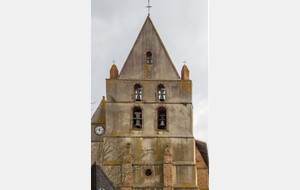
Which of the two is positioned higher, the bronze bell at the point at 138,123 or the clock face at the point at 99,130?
the bronze bell at the point at 138,123

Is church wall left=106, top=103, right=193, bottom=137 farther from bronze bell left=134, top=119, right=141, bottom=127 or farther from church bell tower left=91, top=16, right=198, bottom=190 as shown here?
A: bronze bell left=134, top=119, right=141, bottom=127

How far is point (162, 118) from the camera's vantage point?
727 inches

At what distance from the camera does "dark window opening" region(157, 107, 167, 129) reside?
18.4 m

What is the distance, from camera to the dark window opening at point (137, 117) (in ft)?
59.7

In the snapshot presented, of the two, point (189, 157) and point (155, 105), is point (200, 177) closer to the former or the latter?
point (189, 157)

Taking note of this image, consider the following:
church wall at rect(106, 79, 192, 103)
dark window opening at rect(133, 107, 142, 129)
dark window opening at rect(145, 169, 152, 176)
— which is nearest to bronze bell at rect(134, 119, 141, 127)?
dark window opening at rect(133, 107, 142, 129)

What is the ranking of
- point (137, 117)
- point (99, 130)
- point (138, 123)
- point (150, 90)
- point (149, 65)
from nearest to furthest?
1. point (138, 123)
2. point (137, 117)
3. point (99, 130)
4. point (150, 90)
5. point (149, 65)

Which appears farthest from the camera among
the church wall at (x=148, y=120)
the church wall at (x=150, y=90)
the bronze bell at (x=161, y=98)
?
the bronze bell at (x=161, y=98)

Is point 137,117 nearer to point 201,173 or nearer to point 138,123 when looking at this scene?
point 138,123

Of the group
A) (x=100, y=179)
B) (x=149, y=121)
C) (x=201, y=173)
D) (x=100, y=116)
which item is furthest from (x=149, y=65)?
(x=100, y=179)

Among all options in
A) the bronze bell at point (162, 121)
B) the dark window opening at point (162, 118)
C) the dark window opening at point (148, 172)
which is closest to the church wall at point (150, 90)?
the dark window opening at point (162, 118)

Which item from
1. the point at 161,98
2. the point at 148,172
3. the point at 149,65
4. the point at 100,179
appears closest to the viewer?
the point at 100,179

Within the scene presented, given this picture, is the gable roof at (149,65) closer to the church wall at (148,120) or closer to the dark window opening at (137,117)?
the church wall at (148,120)

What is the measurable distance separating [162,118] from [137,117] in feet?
4.19
